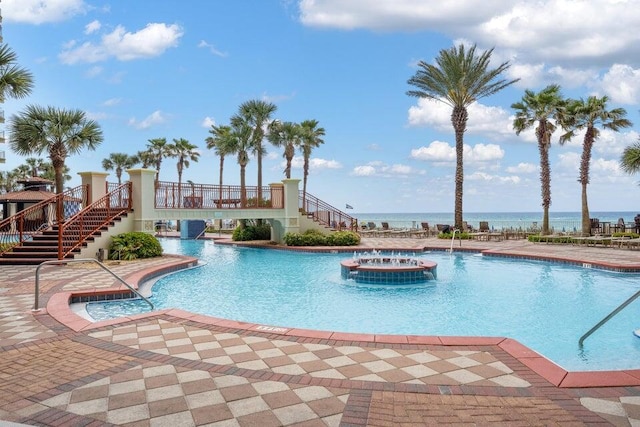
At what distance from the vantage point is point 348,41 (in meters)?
22.6

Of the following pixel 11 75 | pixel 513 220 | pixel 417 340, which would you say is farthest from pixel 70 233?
pixel 513 220

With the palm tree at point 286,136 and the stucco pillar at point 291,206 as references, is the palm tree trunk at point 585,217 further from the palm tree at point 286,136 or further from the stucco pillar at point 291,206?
the palm tree at point 286,136

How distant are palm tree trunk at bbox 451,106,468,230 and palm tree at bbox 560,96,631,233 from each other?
5.25 m

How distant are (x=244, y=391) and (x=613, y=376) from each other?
3.58 meters

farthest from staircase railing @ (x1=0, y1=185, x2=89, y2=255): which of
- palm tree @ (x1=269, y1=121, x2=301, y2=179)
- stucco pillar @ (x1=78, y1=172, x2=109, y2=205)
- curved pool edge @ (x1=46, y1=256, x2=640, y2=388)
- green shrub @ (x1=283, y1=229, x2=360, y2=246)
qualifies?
palm tree @ (x1=269, y1=121, x2=301, y2=179)

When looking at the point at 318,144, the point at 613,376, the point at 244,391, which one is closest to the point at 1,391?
the point at 244,391

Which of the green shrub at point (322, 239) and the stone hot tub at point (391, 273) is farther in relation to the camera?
the green shrub at point (322, 239)

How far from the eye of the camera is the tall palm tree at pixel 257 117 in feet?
98.2

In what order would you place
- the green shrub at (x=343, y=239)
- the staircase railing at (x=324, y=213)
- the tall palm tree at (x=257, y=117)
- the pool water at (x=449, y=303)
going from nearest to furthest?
the pool water at (x=449, y=303) → the green shrub at (x=343, y=239) → the staircase railing at (x=324, y=213) → the tall palm tree at (x=257, y=117)

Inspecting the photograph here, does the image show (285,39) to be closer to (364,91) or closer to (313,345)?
(364,91)

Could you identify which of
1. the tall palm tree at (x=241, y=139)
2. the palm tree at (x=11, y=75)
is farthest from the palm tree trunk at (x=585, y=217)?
the palm tree at (x=11, y=75)

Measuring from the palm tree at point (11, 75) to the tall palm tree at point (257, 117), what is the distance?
630 inches

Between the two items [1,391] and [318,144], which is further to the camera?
[318,144]

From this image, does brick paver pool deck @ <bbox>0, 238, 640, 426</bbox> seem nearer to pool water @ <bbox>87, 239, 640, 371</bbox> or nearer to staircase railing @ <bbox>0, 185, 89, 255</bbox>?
pool water @ <bbox>87, 239, 640, 371</bbox>
